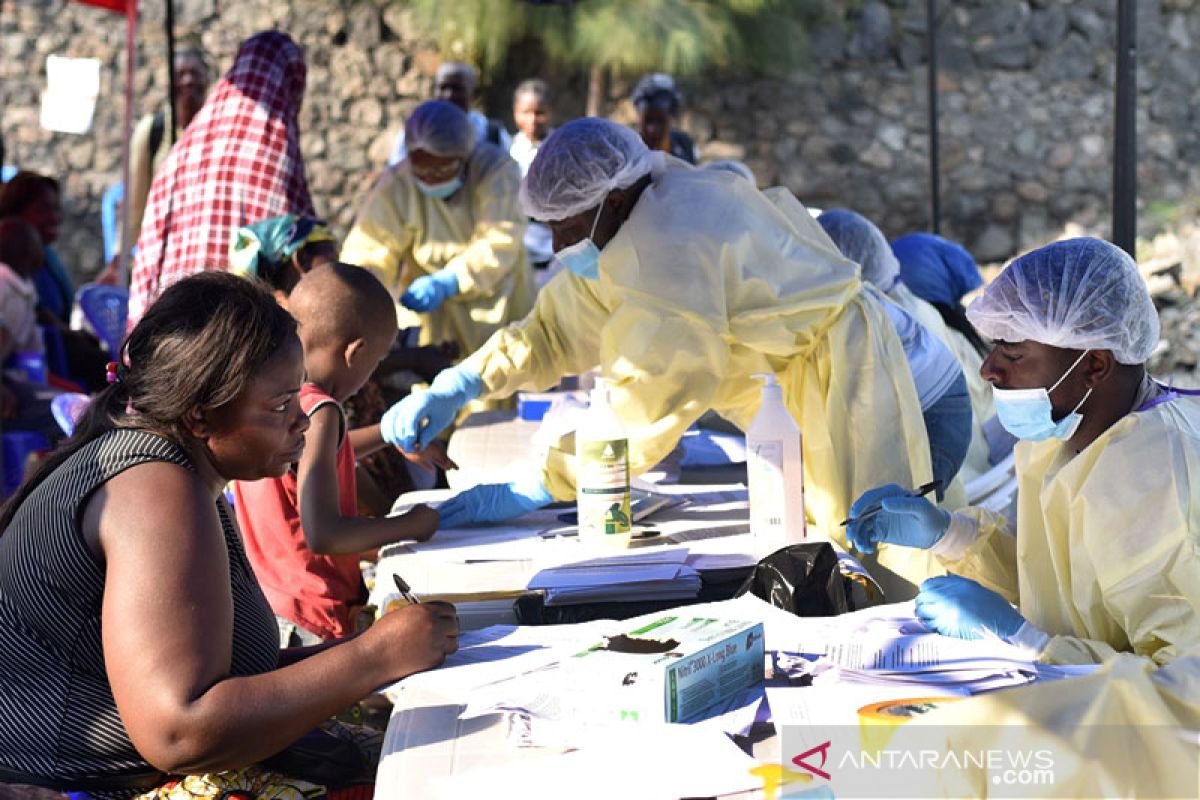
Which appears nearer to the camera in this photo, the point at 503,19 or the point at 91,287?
the point at 91,287

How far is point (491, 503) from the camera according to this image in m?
2.79

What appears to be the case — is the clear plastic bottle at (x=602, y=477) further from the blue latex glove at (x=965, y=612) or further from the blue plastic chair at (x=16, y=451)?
the blue plastic chair at (x=16, y=451)

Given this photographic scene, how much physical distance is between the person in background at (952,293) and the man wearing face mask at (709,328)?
1.22 meters

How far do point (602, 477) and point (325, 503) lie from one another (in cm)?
54

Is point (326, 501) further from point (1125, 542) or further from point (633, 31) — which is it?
point (633, 31)

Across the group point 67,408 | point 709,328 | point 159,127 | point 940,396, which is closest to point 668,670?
point 709,328

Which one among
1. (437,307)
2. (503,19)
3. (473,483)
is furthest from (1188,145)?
(473,483)

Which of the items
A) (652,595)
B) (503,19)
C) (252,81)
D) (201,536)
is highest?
(503,19)

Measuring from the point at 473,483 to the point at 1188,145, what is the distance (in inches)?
425

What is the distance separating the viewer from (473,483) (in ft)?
10.2

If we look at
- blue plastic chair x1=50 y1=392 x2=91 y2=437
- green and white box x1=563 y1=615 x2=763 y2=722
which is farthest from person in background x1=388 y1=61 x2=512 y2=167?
green and white box x1=563 y1=615 x2=763 y2=722

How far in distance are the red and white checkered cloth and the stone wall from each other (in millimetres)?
6739

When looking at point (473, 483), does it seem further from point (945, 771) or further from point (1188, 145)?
point (1188, 145)

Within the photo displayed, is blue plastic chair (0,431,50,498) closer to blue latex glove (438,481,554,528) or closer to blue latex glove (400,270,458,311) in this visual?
blue latex glove (400,270,458,311)
